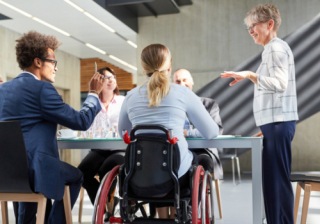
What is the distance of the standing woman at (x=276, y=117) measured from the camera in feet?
6.00

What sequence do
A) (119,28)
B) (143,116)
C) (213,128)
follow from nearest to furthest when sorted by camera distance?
(143,116)
(213,128)
(119,28)

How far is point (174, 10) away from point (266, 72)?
4.51 m

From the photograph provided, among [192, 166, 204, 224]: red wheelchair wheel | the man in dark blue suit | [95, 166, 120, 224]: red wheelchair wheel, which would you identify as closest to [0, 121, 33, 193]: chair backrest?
the man in dark blue suit

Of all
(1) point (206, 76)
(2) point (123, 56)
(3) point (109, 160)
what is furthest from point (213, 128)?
(2) point (123, 56)

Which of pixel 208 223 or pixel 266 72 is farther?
pixel 266 72

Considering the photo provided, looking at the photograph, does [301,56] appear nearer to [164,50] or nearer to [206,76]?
[206,76]

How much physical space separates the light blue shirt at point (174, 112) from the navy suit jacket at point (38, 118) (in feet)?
1.24

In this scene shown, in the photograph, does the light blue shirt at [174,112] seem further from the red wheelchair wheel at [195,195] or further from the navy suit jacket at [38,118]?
the navy suit jacket at [38,118]

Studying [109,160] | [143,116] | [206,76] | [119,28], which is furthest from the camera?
[119,28]

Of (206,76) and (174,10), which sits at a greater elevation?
(174,10)

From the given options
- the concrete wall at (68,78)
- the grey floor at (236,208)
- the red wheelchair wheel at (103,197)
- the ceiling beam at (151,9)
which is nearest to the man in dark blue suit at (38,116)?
the red wheelchair wheel at (103,197)

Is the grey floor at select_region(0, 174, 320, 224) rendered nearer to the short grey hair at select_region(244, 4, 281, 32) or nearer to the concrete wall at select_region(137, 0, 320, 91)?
the short grey hair at select_region(244, 4, 281, 32)

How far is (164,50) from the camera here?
1.65 meters

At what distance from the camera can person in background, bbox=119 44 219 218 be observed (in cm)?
153
